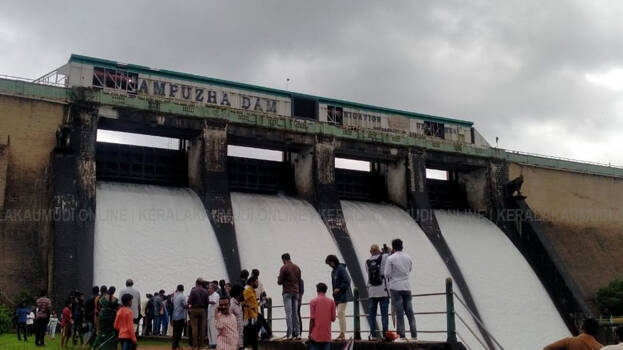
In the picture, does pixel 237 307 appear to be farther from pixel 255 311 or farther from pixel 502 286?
pixel 502 286

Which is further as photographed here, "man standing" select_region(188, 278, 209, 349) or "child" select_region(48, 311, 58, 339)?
"child" select_region(48, 311, 58, 339)

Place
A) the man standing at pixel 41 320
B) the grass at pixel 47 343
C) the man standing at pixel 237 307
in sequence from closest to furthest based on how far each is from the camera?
the man standing at pixel 237 307
the grass at pixel 47 343
the man standing at pixel 41 320

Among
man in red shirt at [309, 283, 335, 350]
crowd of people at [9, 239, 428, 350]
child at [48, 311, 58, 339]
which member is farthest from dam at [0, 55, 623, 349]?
man in red shirt at [309, 283, 335, 350]

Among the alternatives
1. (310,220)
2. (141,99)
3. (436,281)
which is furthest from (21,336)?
(436,281)

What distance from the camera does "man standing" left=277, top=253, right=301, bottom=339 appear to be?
Answer: 12289mm

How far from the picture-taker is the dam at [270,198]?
21281 mm

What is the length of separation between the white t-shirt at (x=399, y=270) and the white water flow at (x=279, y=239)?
10.7 metres

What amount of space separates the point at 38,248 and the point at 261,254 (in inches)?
286

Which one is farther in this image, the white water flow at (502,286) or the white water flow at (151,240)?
the white water flow at (502,286)

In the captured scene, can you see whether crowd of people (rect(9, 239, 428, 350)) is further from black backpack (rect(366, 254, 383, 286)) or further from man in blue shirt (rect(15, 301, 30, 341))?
man in blue shirt (rect(15, 301, 30, 341))

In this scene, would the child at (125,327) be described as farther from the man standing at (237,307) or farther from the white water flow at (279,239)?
the white water flow at (279,239)

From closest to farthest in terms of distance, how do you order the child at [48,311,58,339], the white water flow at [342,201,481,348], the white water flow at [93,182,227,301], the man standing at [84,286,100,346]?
1. the man standing at [84,286,100,346]
2. the child at [48,311,58,339]
3. the white water flow at [93,182,227,301]
4. the white water flow at [342,201,481,348]

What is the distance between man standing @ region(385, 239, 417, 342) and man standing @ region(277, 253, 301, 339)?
7.14 feet

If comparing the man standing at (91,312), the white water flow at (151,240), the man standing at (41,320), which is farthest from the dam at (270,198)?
the man standing at (91,312)
